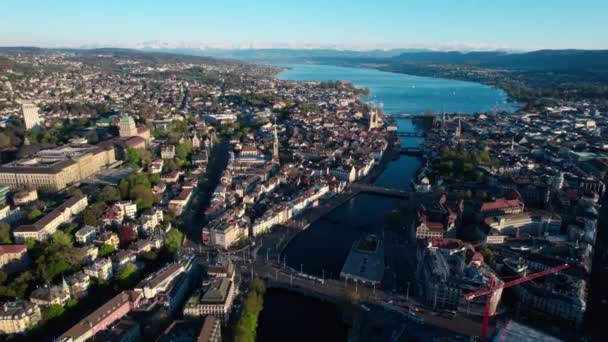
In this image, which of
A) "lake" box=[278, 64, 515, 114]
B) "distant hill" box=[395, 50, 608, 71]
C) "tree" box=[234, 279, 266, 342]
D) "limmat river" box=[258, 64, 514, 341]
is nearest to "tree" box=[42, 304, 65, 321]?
"tree" box=[234, 279, 266, 342]

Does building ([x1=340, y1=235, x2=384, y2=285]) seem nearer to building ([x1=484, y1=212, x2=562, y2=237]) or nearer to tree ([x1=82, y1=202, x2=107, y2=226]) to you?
building ([x1=484, y1=212, x2=562, y2=237])

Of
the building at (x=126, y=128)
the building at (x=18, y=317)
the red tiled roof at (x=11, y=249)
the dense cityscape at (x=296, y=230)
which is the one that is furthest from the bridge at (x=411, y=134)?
the building at (x=18, y=317)

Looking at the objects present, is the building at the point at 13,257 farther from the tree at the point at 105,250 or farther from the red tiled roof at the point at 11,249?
the tree at the point at 105,250

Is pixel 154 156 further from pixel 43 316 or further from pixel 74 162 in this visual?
pixel 43 316

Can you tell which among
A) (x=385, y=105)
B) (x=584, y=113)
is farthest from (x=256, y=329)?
(x=385, y=105)

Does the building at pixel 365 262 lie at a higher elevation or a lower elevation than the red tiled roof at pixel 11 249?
lower

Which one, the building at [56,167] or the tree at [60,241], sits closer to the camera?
the tree at [60,241]

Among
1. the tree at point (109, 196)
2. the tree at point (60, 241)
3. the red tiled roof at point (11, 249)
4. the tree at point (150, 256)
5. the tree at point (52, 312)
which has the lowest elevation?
the tree at point (52, 312)

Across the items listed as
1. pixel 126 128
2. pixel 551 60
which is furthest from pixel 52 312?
pixel 551 60
